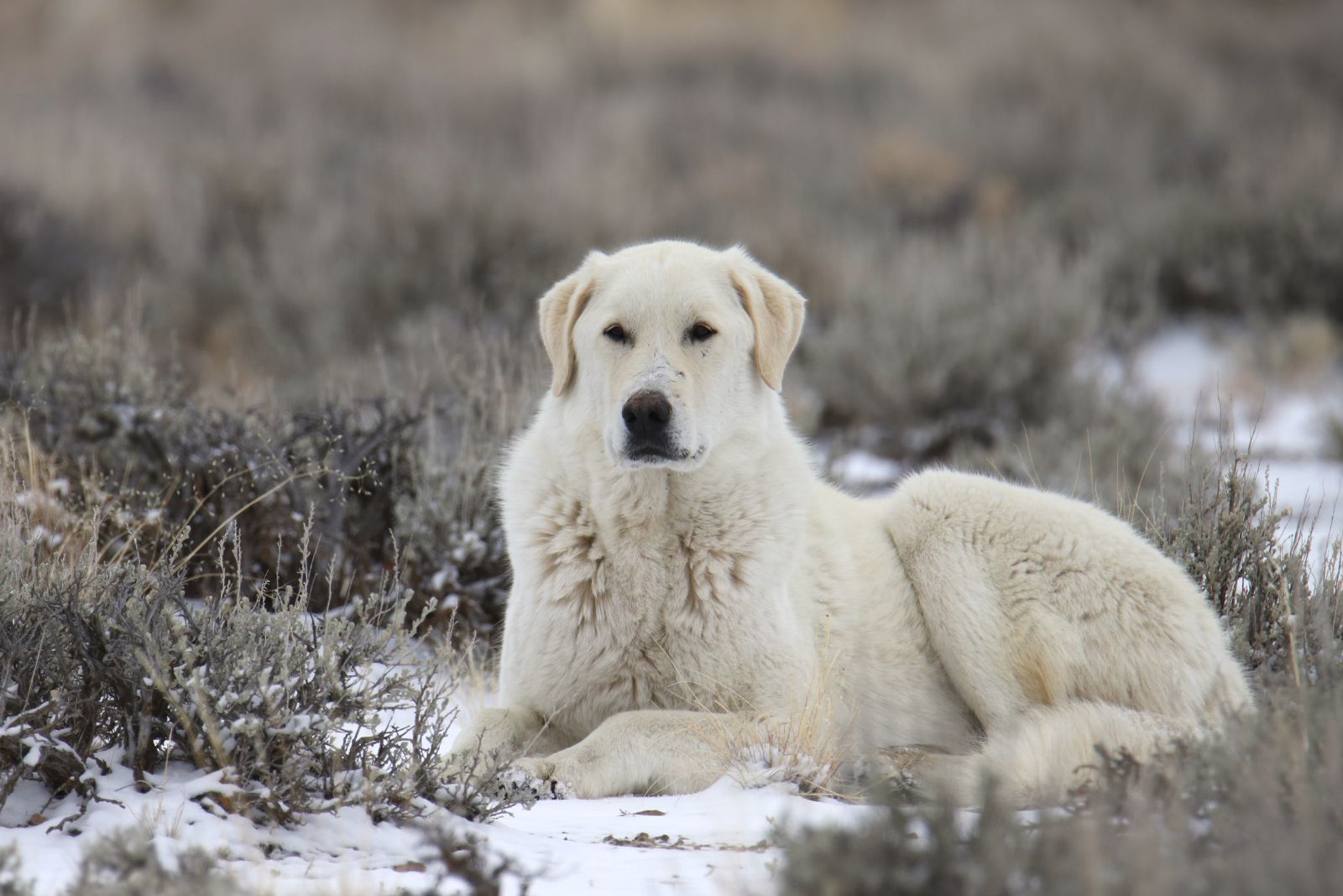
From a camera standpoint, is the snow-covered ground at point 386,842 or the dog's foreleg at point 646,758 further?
the dog's foreleg at point 646,758

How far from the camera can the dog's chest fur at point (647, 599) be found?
3.62 m

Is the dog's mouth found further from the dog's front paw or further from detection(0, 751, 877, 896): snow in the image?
detection(0, 751, 877, 896): snow

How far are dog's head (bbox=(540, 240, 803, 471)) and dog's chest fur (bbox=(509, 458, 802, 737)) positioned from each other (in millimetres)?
229

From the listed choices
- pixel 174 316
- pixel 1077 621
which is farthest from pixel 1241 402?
pixel 174 316

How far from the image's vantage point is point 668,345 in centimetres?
375

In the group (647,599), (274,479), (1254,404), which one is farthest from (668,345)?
(1254,404)

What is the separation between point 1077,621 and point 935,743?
0.64 m

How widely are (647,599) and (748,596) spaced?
312 mm

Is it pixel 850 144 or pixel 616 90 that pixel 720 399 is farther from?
pixel 616 90

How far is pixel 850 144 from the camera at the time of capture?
15969 millimetres

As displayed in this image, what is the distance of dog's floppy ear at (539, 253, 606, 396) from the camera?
3.98 m

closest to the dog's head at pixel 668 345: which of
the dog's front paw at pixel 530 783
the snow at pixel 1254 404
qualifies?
the dog's front paw at pixel 530 783

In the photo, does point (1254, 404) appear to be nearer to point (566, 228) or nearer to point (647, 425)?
point (566, 228)

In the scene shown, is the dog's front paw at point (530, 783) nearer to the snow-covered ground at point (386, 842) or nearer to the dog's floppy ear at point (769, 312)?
the snow-covered ground at point (386, 842)
